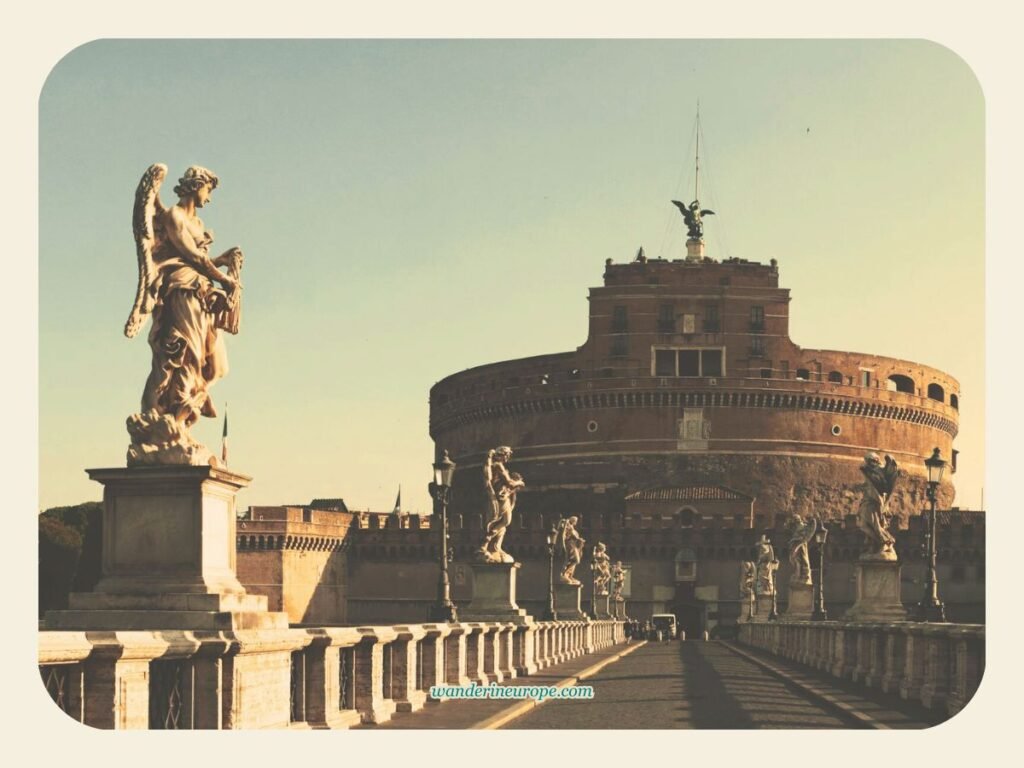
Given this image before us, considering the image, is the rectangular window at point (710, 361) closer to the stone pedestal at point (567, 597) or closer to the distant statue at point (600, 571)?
the distant statue at point (600, 571)

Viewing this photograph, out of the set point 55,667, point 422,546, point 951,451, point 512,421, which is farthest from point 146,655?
point 951,451

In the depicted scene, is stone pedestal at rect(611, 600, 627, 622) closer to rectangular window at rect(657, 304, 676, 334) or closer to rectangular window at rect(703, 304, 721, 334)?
rectangular window at rect(657, 304, 676, 334)

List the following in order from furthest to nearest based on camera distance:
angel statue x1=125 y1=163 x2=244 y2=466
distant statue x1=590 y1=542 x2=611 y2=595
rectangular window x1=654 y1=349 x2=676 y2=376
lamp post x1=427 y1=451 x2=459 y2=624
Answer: rectangular window x1=654 y1=349 x2=676 y2=376
distant statue x1=590 y1=542 x2=611 y2=595
lamp post x1=427 y1=451 x2=459 y2=624
angel statue x1=125 y1=163 x2=244 y2=466

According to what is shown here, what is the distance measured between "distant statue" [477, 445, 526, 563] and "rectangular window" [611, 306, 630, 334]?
78.5 metres

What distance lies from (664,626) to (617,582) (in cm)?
343

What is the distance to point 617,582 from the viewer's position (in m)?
90.7

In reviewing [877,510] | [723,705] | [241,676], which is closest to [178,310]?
[241,676]

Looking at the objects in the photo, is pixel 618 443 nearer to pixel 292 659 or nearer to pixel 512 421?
pixel 512 421

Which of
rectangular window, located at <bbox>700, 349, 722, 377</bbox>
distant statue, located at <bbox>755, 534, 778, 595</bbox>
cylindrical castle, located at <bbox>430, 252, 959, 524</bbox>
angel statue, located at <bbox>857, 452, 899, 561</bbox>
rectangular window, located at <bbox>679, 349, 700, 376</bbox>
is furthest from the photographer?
rectangular window, located at <bbox>679, 349, 700, 376</bbox>

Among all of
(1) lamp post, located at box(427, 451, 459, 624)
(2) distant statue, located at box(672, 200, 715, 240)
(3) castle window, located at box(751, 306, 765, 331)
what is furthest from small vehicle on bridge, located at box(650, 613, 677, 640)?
(1) lamp post, located at box(427, 451, 459, 624)

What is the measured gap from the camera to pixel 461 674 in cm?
1984

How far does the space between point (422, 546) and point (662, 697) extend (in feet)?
271

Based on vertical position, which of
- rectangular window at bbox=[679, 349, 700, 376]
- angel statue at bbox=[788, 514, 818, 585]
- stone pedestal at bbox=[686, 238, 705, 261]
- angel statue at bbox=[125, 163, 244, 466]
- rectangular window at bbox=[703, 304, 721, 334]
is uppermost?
stone pedestal at bbox=[686, 238, 705, 261]

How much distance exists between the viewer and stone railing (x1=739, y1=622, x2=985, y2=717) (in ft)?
51.9
